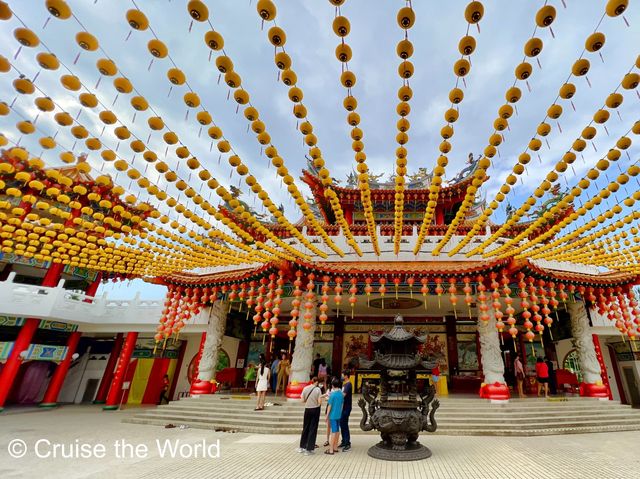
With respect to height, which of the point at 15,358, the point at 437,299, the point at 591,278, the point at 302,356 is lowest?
the point at 15,358

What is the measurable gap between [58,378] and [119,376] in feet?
7.91

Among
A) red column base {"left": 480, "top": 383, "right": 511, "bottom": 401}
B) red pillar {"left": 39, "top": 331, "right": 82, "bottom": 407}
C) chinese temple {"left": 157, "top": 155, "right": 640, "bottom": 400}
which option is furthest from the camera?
red pillar {"left": 39, "top": 331, "right": 82, "bottom": 407}

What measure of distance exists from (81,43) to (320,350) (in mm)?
12825

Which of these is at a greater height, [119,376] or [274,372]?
[274,372]

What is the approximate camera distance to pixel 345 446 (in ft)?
19.8

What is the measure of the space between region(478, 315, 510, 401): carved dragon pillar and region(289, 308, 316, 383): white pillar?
5.44 meters

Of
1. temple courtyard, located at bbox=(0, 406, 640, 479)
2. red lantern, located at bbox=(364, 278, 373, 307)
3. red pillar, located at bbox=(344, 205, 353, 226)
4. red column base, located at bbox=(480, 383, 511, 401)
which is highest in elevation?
red pillar, located at bbox=(344, 205, 353, 226)

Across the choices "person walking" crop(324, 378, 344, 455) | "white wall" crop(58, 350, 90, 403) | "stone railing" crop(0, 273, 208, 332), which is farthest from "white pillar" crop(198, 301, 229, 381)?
"white wall" crop(58, 350, 90, 403)

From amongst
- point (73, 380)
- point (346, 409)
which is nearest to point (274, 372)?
point (346, 409)

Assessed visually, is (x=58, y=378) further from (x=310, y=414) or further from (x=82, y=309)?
(x=310, y=414)

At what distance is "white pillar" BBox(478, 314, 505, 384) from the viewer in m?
9.42

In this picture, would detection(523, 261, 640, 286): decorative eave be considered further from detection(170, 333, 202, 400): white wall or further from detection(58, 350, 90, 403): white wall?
detection(58, 350, 90, 403): white wall

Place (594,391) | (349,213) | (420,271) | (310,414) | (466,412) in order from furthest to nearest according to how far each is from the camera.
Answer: (349,213)
(594,391)
(420,271)
(466,412)
(310,414)

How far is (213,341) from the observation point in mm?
11820
